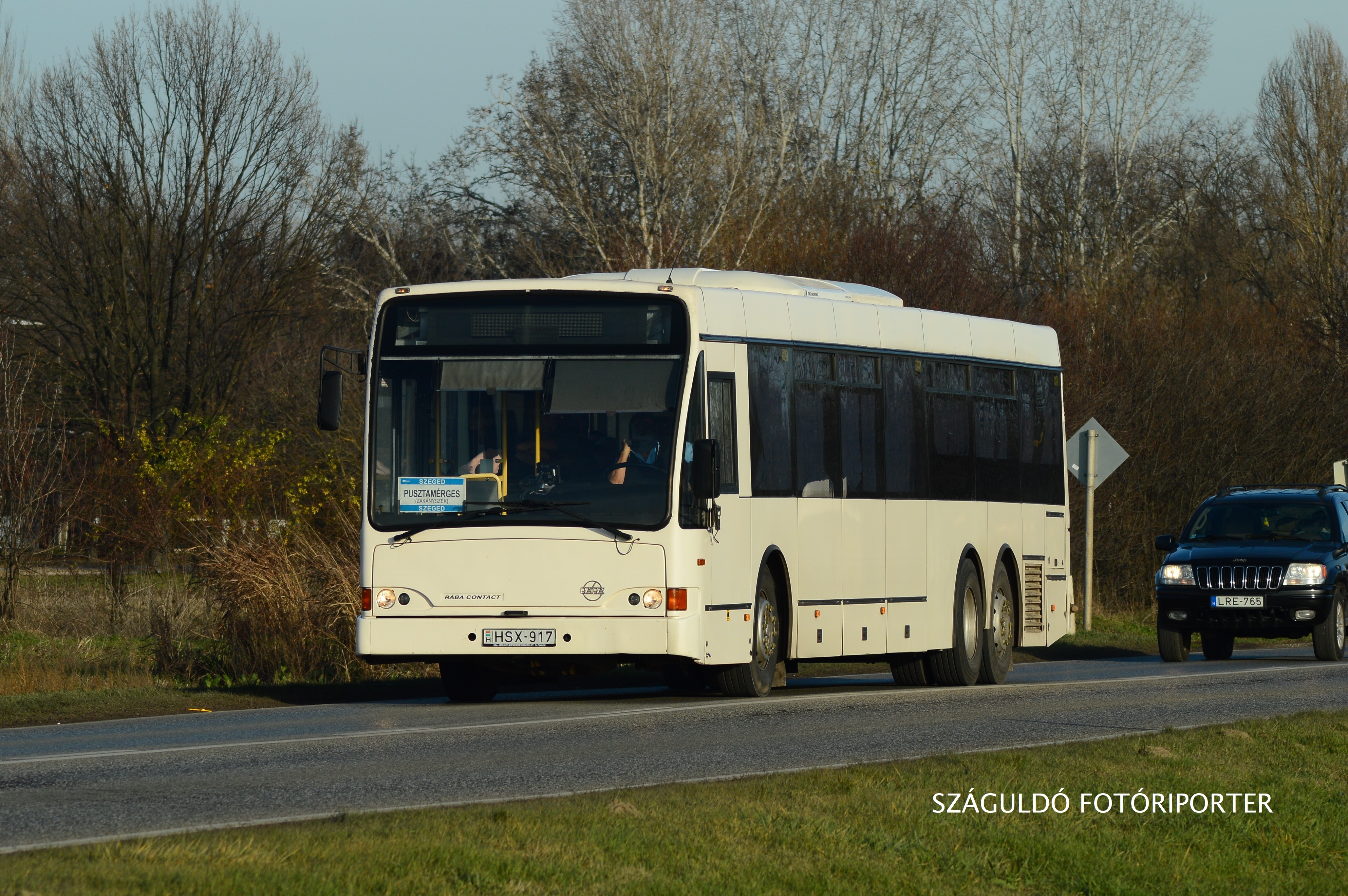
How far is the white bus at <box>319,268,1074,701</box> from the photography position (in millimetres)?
14617

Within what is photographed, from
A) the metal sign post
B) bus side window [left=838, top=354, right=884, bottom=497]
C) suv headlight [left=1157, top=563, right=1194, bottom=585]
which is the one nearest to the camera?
bus side window [left=838, top=354, right=884, bottom=497]

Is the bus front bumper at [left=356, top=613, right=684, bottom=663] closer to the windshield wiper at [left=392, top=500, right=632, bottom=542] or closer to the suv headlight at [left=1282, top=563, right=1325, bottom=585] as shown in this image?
the windshield wiper at [left=392, top=500, right=632, bottom=542]

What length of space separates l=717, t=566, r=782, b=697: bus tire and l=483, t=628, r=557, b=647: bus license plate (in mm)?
1604

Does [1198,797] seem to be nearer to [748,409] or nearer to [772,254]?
[748,409]

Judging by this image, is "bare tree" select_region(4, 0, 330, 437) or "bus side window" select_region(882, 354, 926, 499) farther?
"bare tree" select_region(4, 0, 330, 437)

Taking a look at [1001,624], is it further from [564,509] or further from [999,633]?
[564,509]

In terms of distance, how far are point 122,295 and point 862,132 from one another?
815 inches

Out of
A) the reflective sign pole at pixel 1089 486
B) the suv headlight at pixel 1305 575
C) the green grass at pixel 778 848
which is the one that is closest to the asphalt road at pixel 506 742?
the green grass at pixel 778 848

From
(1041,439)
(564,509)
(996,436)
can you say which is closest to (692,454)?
(564,509)

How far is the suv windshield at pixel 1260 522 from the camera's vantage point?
80.1 feet

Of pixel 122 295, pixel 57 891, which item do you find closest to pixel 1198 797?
pixel 57 891

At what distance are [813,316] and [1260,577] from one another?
9.14 m

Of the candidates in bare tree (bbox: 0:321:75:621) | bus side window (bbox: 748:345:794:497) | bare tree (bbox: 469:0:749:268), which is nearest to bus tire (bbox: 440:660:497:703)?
bus side window (bbox: 748:345:794:497)

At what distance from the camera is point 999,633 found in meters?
19.5
